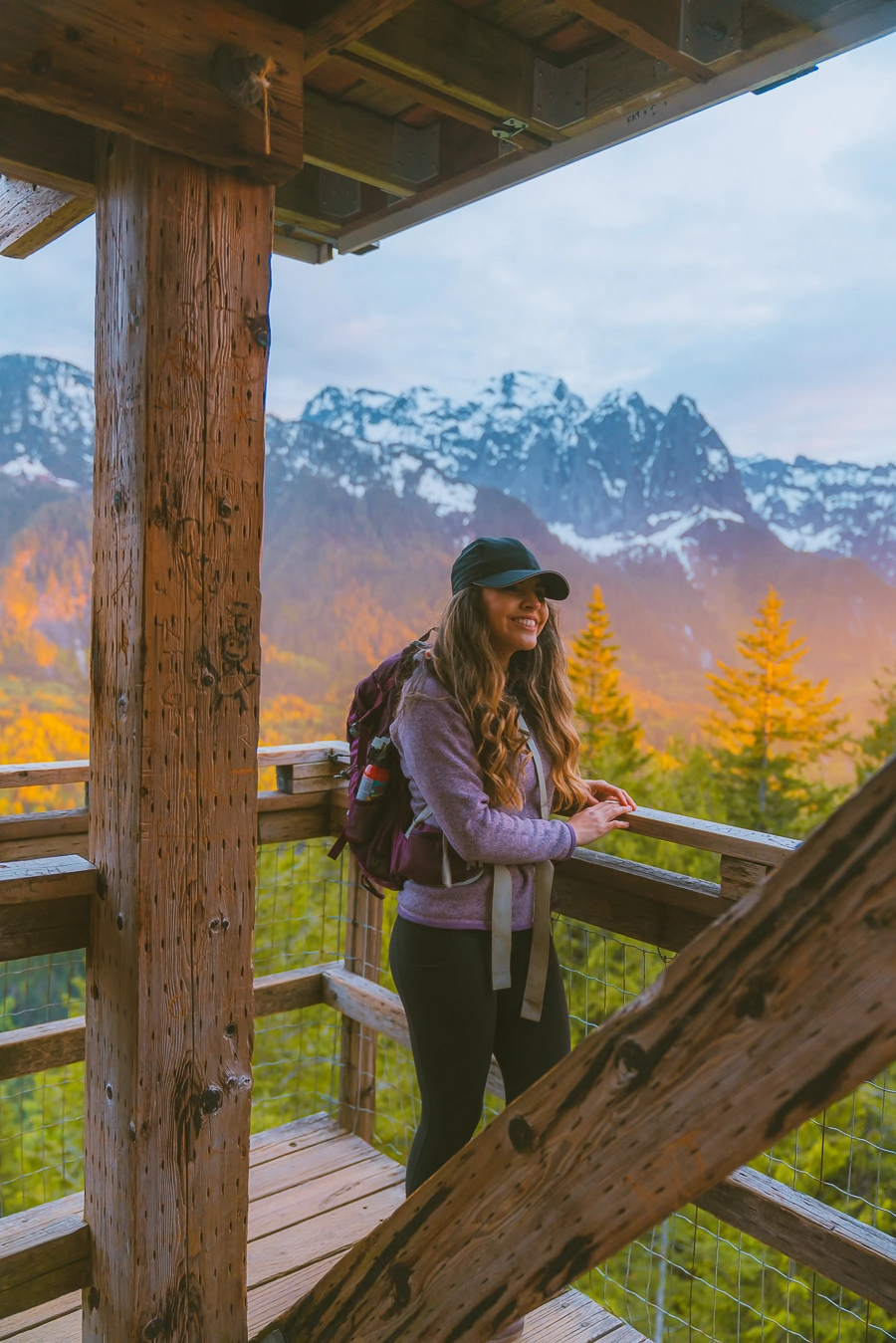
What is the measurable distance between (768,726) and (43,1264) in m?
Result: 28.9

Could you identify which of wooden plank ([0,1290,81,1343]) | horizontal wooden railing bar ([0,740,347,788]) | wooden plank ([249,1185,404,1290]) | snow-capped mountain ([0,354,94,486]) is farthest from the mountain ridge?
wooden plank ([0,1290,81,1343])

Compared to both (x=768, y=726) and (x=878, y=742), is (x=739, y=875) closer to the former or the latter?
(x=878, y=742)

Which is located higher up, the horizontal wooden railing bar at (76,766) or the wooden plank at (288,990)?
the horizontal wooden railing bar at (76,766)

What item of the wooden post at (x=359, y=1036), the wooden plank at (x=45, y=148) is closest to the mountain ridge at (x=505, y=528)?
the wooden post at (x=359, y=1036)

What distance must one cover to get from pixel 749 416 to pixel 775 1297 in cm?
5604

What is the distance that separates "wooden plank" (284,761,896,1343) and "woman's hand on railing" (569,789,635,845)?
2.64ft

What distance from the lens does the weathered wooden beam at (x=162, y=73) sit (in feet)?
4.23

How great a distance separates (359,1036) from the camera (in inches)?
111

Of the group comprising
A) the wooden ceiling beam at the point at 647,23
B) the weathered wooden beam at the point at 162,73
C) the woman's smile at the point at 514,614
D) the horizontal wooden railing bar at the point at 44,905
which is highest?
the wooden ceiling beam at the point at 647,23

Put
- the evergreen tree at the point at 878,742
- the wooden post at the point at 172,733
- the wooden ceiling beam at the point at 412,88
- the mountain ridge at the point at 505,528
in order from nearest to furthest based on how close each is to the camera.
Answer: the wooden post at the point at 172,733 → the wooden ceiling beam at the point at 412,88 → the evergreen tree at the point at 878,742 → the mountain ridge at the point at 505,528

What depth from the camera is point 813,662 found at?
50.2m

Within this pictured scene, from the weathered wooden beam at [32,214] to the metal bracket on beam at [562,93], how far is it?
2.73ft

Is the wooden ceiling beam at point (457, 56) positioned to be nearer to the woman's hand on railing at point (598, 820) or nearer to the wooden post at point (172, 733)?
the wooden post at point (172, 733)

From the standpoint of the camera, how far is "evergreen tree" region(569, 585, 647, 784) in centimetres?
2559
